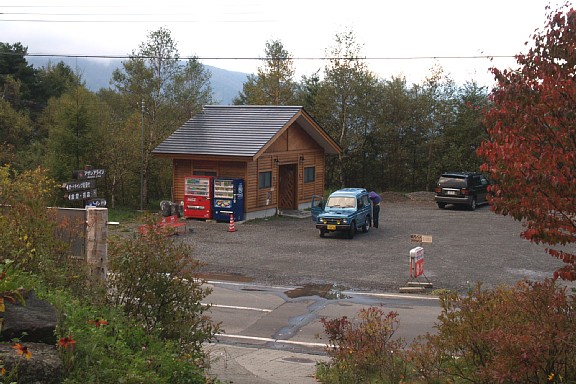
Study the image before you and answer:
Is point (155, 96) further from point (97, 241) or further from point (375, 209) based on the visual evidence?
point (97, 241)

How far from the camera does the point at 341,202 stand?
28.7 meters

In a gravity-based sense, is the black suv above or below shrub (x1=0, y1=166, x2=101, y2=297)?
above

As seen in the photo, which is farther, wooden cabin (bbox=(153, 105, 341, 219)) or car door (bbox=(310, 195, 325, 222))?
wooden cabin (bbox=(153, 105, 341, 219))

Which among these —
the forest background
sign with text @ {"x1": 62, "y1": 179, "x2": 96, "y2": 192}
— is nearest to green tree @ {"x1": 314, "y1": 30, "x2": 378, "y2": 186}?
the forest background

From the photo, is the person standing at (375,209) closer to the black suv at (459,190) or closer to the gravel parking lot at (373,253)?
the gravel parking lot at (373,253)

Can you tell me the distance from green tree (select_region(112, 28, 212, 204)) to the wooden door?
705 cm

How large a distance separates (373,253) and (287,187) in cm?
1289

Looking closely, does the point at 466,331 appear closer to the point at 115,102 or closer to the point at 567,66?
the point at 567,66

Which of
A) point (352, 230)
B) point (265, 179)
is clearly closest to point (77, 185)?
point (352, 230)

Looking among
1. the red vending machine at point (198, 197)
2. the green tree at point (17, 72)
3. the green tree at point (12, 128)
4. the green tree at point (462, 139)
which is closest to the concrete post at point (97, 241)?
the red vending machine at point (198, 197)

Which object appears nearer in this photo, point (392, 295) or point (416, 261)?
point (392, 295)

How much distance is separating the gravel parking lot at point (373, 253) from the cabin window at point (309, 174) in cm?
425

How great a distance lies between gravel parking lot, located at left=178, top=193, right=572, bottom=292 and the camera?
20609 millimetres

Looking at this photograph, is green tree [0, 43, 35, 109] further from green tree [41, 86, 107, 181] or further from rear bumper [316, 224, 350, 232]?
rear bumper [316, 224, 350, 232]
